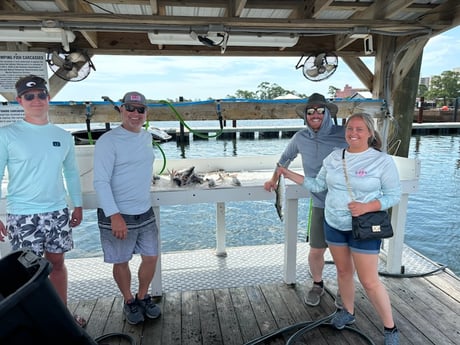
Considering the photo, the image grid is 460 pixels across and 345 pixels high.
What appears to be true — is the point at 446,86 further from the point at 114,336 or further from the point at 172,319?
the point at 114,336

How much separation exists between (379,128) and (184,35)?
2256 millimetres

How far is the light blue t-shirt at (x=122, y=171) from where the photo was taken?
1.96 m

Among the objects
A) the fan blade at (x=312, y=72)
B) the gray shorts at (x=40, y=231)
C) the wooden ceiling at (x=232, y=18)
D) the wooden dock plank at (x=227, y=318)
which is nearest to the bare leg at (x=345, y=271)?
the wooden dock plank at (x=227, y=318)

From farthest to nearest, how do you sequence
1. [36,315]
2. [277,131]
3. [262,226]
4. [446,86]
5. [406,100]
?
[446,86], [277,131], [262,226], [406,100], [36,315]

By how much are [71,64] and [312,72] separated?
2607 millimetres

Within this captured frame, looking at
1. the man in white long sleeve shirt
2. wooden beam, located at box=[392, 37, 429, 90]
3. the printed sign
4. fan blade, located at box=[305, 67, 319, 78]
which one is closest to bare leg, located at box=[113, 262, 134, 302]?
the man in white long sleeve shirt

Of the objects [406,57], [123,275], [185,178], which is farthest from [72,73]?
[406,57]

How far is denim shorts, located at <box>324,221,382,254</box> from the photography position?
1.85 meters

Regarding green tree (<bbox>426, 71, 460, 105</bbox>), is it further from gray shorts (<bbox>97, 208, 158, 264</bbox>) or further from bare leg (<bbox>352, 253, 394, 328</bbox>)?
gray shorts (<bbox>97, 208, 158, 264</bbox>)

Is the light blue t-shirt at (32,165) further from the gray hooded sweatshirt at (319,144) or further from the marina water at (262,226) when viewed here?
the marina water at (262,226)

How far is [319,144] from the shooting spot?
2316mm

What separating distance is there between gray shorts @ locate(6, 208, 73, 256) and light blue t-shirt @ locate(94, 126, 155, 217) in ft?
0.86

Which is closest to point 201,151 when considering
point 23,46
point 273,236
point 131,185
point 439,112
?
point 273,236

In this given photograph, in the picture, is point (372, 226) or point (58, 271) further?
point (58, 271)
